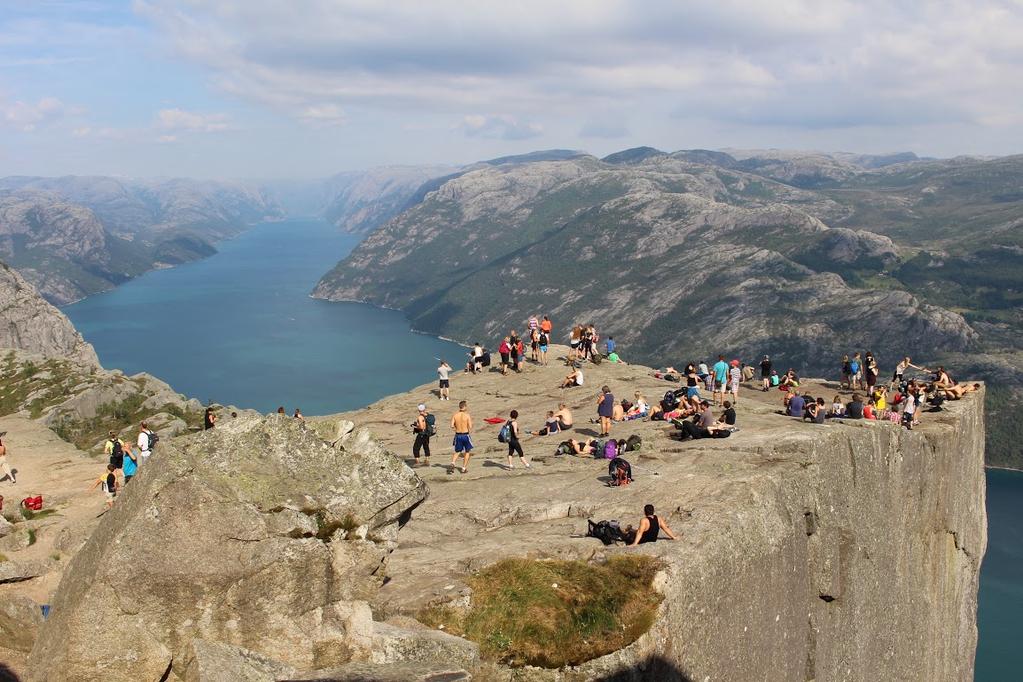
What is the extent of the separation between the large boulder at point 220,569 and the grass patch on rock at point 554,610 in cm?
347

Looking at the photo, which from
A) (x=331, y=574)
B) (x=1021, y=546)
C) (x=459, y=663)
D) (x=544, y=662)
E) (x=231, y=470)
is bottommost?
(x=1021, y=546)

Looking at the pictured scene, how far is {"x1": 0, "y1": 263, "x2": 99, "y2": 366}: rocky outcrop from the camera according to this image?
125m

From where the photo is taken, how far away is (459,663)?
588 inches

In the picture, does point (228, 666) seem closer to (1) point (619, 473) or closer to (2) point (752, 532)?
(2) point (752, 532)

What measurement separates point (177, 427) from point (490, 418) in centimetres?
2210

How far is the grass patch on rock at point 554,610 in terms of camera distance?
55.9ft

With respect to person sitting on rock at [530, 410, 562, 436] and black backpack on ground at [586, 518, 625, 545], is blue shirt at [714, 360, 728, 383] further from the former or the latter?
black backpack on ground at [586, 518, 625, 545]

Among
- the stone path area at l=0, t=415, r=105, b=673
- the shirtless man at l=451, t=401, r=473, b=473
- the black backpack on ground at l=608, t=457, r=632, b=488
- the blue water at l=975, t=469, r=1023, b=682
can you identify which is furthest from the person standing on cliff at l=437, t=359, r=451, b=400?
the blue water at l=975, t=469, r=1023, b=682

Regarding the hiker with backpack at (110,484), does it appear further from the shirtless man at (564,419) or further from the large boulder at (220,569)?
the shirtless man at (564,419)

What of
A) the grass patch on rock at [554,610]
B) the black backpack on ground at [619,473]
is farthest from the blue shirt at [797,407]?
the grass patch on rock at [554,610]

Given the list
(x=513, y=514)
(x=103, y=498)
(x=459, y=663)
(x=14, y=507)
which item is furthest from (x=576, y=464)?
(x=14, y=507)

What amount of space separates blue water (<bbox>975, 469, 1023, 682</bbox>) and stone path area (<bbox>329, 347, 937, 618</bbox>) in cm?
13108

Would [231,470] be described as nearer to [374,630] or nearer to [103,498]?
[374,630]

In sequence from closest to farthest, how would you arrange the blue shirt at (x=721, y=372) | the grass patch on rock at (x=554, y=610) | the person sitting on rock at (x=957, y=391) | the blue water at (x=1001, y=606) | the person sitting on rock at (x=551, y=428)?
the grass patch on rock at (x=554, y=610), the person sitting on rock at (x=551, y=428), the blue shirt at (x=721, y=372), the person sitting on rock at (x=957, y=391), the blue water at (x=1001, y=606)
